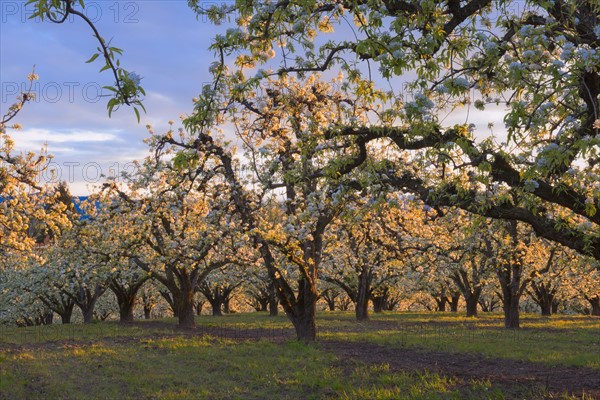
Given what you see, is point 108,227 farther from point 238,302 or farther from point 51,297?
point 238,302

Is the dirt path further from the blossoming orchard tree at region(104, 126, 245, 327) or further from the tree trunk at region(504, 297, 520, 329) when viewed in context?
the tree trunk at region(504, 297, 520, 329)

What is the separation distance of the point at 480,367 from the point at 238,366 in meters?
6.97

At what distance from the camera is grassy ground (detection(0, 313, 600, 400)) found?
39.9 feet

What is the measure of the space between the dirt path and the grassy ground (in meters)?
0.65

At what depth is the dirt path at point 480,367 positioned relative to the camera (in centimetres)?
1303

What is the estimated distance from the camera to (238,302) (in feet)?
247

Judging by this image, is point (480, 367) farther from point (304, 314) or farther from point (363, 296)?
point (363, 296)

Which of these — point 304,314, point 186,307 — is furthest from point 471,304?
point 304,314

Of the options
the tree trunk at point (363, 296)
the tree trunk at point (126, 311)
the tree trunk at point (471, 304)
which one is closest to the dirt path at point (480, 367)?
the tree trunk at point (363, 296)

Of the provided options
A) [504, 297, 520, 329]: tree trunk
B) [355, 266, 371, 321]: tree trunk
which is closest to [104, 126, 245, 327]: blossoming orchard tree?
[355, 266, 371, 321]: tree trunk

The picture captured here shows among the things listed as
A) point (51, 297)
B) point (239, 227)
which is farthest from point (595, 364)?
point (51, 297)

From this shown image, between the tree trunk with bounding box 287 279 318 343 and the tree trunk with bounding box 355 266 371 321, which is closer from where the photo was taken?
the tree trunk with bounding box 287 279 318 343

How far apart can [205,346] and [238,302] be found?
184ft

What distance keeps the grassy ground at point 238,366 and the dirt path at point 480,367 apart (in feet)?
2.12
